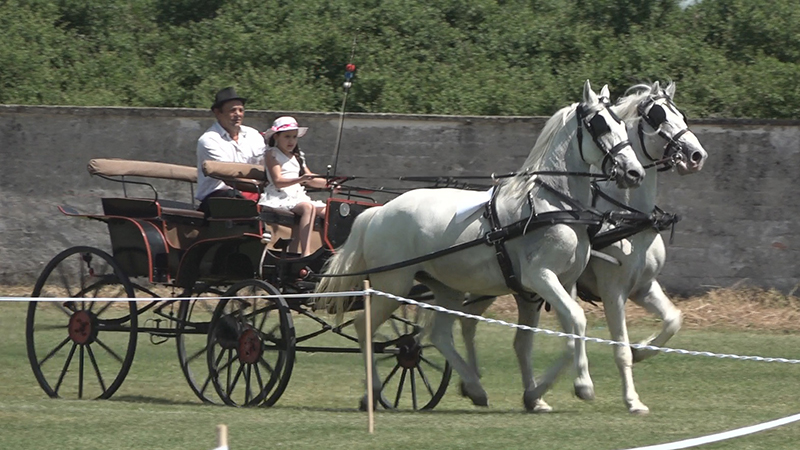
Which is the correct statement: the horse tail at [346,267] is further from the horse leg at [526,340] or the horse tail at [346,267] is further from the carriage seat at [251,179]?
the horse leg at [526,340]

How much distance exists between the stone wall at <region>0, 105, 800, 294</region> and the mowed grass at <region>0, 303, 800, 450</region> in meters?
1.14

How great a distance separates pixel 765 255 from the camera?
1334 centimetres

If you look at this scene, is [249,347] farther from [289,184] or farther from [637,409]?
[637,409]

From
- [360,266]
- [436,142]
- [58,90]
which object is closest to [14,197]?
[58,90]

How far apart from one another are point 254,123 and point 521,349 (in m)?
5.95

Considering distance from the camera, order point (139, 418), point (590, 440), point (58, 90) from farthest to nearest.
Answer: point (58, 90)
point (139, 418)
point (590, 440)

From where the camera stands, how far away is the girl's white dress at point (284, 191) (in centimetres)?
934

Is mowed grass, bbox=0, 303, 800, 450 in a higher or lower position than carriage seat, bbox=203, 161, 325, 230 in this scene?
lower

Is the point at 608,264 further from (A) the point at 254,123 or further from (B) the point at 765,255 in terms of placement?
(A) the point at 254,123

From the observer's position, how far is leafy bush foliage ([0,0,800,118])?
15516mm

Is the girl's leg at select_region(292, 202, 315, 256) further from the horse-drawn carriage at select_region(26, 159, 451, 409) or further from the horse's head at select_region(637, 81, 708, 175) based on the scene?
the horse's head at select_region(637, 81, 708, 175)

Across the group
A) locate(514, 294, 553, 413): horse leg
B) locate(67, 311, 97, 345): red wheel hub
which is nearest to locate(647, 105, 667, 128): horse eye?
locate(514, 294, 553, 413): horse leg

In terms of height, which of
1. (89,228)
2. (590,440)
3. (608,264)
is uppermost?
(89,228)

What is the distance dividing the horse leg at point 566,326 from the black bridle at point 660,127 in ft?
3.81
